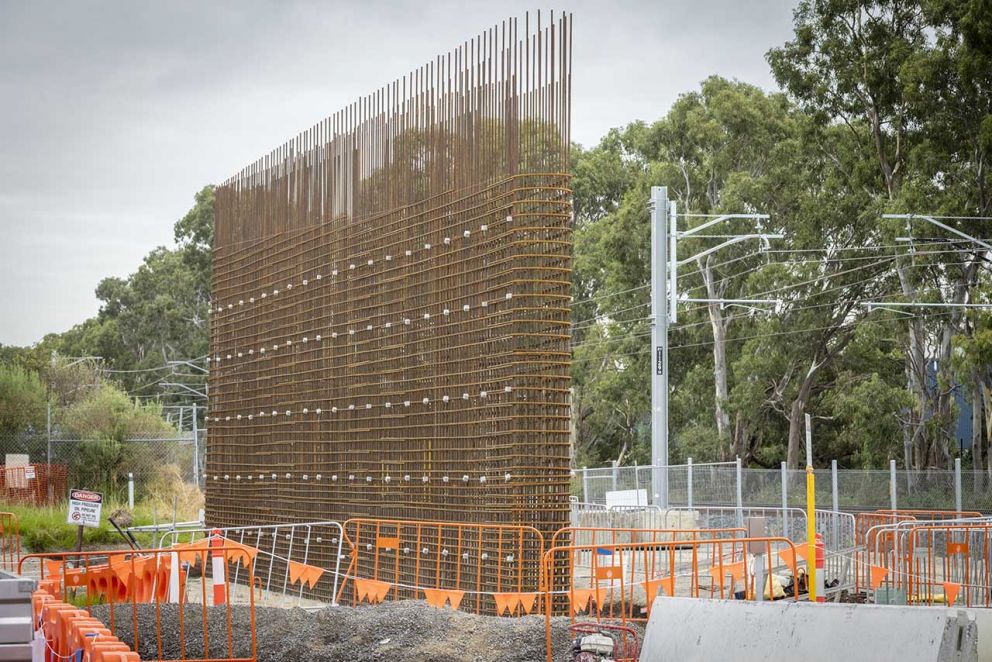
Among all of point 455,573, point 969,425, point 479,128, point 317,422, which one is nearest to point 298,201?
point 317,422

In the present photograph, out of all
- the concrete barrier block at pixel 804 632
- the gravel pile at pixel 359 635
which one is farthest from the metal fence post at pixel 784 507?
the concrete barrier block at pixel 804 632

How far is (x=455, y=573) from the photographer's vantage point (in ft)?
48.0

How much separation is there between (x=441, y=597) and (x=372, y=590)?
5.00 feet

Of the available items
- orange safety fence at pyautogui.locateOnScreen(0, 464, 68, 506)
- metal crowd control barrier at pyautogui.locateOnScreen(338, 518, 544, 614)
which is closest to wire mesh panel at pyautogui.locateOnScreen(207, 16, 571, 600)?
metal crowd control barrier at pyautogui.locateOnScreen(338, 518, 544, 614)

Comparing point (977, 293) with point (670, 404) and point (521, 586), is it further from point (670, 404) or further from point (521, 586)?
point (521, 586)

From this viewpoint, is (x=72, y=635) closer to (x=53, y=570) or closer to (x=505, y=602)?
(x=505, y=602)

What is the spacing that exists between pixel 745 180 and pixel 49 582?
3784 centimetres

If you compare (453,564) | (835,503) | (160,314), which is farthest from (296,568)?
(160,314)

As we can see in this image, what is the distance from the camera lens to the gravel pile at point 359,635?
11.1m

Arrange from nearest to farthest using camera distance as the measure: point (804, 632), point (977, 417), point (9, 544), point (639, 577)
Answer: point (804, 632) < point (639, 577) < point (9, 544) < point (977, 417)

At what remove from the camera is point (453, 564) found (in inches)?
579

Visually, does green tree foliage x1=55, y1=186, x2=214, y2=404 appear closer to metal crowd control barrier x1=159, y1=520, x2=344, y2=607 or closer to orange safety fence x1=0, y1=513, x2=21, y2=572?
orange safety fence x1=0, y1=513, x2=21, y2=572

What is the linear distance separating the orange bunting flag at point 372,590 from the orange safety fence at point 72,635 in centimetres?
510

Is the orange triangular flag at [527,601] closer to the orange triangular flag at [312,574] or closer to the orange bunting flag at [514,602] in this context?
the orange bunting flag at [514,602]
